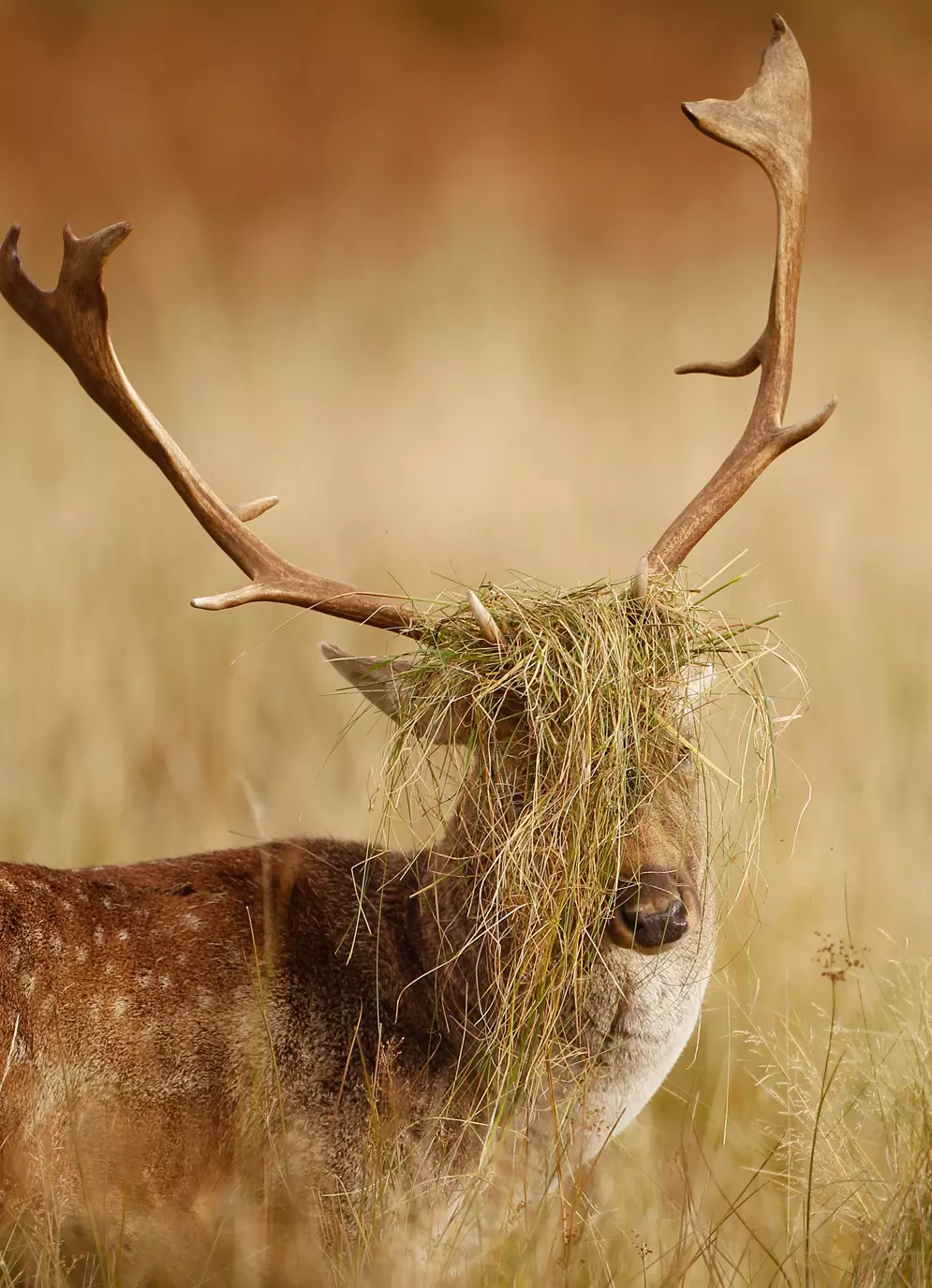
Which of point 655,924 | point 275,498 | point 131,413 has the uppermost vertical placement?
point 131,413

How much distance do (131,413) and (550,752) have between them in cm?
127

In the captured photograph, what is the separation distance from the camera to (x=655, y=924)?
2523 millimetres

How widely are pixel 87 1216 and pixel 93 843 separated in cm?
224

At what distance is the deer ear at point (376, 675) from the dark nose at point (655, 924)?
0.62 metres

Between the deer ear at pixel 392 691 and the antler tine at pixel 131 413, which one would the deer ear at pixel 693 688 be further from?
the antler tine at pixel 131 413

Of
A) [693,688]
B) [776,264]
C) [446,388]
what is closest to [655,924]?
[693,688]

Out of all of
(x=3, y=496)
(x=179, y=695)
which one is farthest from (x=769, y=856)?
(x=3, y=496)

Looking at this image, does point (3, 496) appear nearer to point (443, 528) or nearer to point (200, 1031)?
point (443, 528)

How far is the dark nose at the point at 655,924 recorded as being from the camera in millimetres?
2525

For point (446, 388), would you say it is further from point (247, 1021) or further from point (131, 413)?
point (247, 1021)

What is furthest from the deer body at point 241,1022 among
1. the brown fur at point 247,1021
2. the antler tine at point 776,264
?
the antler tine at point 776,264

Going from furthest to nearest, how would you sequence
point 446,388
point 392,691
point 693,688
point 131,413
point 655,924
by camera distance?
point 446,388 < point 131,413 < point 392,691 < point 693,688 < point 655,924

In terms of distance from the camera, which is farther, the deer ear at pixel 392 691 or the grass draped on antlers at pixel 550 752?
the deer ear at pixel 392 691

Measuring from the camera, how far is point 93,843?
4695mm
